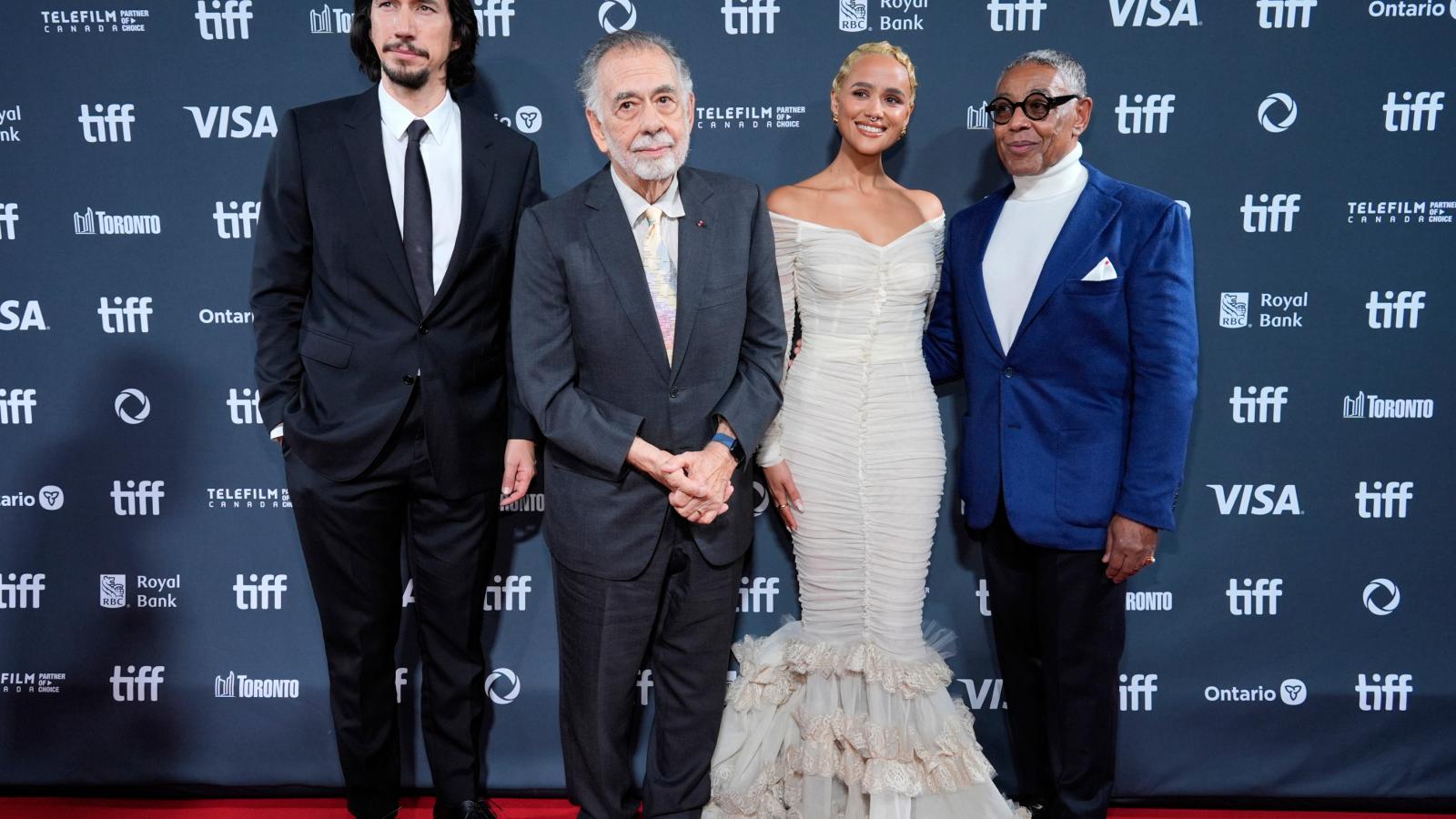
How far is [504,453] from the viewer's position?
2.46 meters

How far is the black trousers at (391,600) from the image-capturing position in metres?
2.33

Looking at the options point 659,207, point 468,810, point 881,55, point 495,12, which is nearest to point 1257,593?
point 881,55

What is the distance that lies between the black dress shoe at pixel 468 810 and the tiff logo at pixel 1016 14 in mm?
2751

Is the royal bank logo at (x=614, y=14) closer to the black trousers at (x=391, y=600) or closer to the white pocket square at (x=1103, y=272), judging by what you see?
the black trousers at (x=391, y=600)

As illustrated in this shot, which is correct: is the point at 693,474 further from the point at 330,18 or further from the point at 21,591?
the point at 21,591

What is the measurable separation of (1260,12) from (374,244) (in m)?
2.61

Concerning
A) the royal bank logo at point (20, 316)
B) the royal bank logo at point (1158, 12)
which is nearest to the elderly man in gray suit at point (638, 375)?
the royal bank logo at point (1158, 12)

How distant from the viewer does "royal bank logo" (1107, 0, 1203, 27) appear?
2756 millimetres

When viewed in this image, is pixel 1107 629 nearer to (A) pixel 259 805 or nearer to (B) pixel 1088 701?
Answer: (B) pixel 1088 701

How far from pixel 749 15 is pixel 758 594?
1809mm

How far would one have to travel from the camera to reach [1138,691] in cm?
300

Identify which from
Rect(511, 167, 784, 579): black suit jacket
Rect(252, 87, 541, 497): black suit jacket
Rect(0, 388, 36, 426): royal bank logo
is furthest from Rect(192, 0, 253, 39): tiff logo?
Rect(511, 167, 784, 579): black suit jacket

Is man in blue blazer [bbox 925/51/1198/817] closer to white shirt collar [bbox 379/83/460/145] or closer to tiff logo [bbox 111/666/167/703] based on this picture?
white shirt collar [bbox 379/83/460/145]

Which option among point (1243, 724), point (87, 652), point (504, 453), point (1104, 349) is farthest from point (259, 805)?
point (1243, 724)
